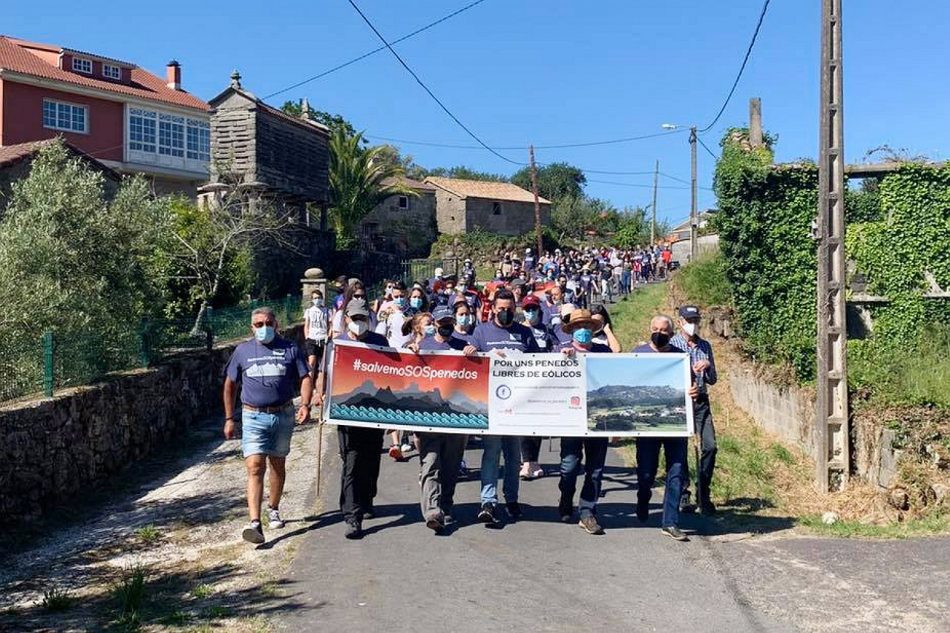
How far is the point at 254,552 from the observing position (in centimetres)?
770

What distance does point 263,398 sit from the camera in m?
7.76

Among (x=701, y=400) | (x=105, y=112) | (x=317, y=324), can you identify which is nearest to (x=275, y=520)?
(x=701, y=400)

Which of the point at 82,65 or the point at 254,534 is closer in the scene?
the point at 254,534

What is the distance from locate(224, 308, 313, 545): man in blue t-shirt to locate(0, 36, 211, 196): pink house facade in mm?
33185

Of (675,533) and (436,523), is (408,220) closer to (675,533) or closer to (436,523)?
(436,523)

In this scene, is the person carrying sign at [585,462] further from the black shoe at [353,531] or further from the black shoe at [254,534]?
the black shoe at [254,534]

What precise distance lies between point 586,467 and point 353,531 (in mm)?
2090

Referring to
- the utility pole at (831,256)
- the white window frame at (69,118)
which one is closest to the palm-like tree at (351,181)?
the white window frame at (69,118)

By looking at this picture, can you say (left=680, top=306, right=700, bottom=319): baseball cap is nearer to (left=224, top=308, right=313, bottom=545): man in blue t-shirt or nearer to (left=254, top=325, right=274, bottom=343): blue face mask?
(left=224, top=308, right=313, bottom=545): man in blue t-shirt

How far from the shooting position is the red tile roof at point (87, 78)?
129 feet

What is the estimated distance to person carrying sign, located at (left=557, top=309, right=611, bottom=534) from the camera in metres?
8.23

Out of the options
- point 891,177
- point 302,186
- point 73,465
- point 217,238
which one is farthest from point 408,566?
point 302,186

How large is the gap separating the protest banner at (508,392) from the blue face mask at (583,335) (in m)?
0.30

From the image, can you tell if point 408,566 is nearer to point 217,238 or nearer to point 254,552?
point 254,552
